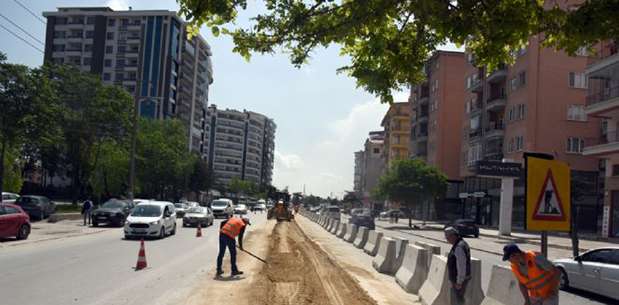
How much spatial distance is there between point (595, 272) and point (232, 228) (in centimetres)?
845

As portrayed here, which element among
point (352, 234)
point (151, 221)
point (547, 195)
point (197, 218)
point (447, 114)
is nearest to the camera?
point (547, 195)

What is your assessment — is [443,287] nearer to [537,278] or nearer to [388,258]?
[537,278]

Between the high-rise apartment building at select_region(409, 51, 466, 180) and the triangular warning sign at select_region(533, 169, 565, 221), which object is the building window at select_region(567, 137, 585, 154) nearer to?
the high-rise apartment building at select_region(409, 51, 466, 180)

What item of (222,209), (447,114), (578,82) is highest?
(447,114)

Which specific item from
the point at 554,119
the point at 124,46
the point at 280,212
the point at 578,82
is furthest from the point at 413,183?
the point at 124,46

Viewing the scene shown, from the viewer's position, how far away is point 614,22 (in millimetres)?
5527

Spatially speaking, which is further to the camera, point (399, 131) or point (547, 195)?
point (399, 131)

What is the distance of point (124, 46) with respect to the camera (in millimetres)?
112375

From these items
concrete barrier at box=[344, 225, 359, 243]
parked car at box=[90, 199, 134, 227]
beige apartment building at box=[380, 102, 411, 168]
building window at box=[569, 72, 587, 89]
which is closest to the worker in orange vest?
concrete barrier at box=[344, 225, 359, 243]

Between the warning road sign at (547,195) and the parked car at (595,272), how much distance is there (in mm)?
8345

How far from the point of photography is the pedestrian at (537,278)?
6469 mm

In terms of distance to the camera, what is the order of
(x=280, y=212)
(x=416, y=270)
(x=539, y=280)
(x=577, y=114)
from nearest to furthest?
(x=539, y=280) → (x=416, y=270) → (x=577, y=114) → (x=280, y=212)

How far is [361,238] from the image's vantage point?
26891mm

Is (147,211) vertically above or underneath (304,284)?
above
